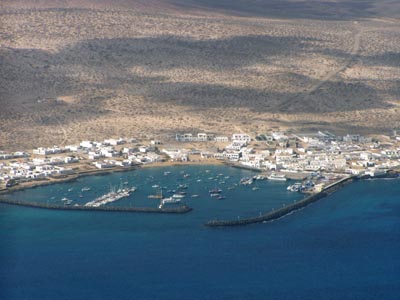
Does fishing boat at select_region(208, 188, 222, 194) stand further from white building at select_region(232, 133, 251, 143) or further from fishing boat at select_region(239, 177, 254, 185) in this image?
white building at select_region(232, 133, 251, 143)

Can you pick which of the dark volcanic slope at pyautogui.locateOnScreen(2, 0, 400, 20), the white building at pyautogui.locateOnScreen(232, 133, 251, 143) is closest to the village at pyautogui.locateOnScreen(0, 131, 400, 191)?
the white building at pyautogui.locateOnScreen(232, 133, 251, 143)

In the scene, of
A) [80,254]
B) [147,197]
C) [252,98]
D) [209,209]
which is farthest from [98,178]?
[252,98]

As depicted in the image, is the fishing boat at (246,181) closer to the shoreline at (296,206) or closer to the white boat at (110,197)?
the shoreline at (296,206)

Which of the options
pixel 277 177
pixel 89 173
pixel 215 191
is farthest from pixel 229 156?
pixel 89 173

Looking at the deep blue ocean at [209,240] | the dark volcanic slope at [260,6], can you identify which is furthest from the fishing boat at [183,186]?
the dark volcanic slope at [260,6]

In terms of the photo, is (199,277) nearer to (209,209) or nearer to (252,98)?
(209,209)

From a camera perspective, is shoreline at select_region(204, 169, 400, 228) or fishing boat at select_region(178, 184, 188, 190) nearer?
shoreline at select_region(204, 169, 400, 228)
